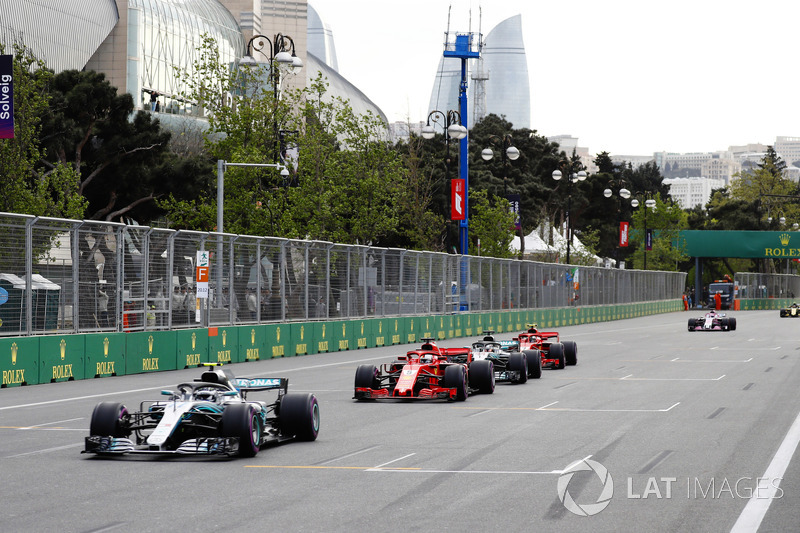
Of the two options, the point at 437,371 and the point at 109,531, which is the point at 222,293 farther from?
the point at 109,531

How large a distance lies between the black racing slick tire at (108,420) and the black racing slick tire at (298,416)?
6.21 feet

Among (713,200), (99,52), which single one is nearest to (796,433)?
(99,52)

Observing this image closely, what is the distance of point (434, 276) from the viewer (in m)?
42.8

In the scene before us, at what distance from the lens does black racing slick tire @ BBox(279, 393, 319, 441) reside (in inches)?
504

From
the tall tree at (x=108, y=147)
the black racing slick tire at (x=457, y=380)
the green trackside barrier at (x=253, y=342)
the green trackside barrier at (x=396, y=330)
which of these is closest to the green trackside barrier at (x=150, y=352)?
the green trackside barrier at (x=253, y=342)

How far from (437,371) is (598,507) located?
31.0 ft

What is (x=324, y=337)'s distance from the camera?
33125 millimetres

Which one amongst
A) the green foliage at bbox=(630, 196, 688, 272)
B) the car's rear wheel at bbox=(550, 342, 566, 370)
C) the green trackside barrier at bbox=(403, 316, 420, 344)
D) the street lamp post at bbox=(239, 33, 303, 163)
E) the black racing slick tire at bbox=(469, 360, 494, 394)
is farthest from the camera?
the green foliage at bbox=(630, 196, 688, 272)

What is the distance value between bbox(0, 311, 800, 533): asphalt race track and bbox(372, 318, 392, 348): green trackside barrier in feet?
54.8

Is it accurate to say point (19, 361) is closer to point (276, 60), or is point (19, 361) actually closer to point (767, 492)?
point (767, 492)

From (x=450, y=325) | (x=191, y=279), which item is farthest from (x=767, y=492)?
(x=450, y=325)

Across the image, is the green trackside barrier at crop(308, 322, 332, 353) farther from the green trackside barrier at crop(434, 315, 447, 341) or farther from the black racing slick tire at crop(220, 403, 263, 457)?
the black racing slick tire at crop(220, 403, 263, 457)

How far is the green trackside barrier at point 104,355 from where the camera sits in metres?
22.7

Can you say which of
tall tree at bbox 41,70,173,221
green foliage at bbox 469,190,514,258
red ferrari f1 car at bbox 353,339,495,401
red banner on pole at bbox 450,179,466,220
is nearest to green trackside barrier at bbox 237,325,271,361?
red ferrari f1 car at bbox 353,339,495,401
